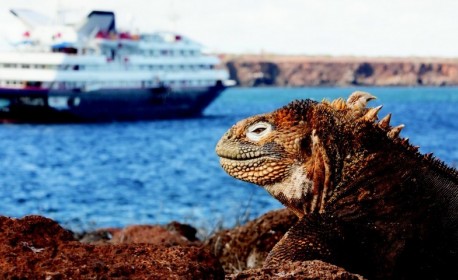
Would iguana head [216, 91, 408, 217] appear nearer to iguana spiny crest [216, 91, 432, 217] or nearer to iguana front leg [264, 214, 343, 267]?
iguana spiny crest [216, 91, 432, 217]

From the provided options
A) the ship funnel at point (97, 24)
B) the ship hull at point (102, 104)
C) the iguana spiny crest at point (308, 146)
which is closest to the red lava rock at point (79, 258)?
the iguana spiny crest at point (308, 146)

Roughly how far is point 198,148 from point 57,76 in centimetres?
1676

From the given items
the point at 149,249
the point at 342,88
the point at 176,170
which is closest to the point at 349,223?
the point at 149,249

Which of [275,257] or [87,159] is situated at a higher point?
[275,257]

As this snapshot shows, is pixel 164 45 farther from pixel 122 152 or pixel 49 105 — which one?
pixel 122 152

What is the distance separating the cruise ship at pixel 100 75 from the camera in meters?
60.0

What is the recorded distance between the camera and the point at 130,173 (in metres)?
36.0

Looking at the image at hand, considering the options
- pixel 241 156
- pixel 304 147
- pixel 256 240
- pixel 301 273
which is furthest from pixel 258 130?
pixel 256 240

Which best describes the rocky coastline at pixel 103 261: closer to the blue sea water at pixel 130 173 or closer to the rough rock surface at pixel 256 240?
the rough rock surface at pixel 256 240

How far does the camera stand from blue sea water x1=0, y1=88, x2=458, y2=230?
20.7m

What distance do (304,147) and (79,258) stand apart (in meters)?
1.18

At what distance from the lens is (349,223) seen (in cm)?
297

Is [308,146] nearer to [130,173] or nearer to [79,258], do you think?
[79,258]

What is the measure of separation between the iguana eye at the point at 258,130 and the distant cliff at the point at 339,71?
480 ft
